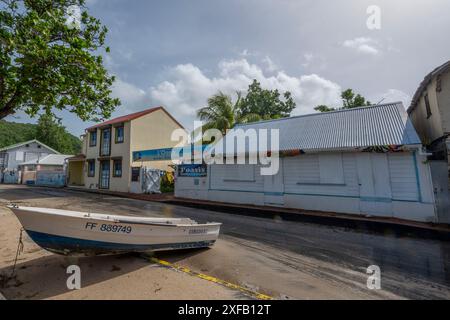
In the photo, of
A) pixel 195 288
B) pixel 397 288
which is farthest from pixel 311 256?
pixel 195 288

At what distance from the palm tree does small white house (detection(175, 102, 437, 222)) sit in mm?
6893

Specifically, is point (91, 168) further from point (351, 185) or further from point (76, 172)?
point (351, 185)

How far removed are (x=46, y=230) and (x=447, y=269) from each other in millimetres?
8526

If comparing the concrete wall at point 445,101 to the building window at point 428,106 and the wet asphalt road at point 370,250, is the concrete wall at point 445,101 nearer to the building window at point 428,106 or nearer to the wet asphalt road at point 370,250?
the building window at point 428,106

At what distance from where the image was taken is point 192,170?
54.1ft

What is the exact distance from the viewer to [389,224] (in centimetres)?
850

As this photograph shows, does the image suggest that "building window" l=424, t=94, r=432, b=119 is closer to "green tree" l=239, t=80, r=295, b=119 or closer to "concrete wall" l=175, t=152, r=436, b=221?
"concrete wall" l=175, t=152, r=436, b=221

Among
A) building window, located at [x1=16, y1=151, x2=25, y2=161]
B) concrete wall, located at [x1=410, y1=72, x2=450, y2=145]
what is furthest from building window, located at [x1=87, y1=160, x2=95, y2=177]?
concrete wall, located at [x1=410, y1=72, x2=450, y2=145]

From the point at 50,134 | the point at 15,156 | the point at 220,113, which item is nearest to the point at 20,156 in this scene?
the point at 15,156

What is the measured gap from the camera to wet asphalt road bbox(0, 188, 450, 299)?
438 cm

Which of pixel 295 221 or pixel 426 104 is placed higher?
pixel 426 104

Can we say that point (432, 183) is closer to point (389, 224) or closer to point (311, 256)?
point (389, 224)

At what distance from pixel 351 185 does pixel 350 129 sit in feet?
10.2
